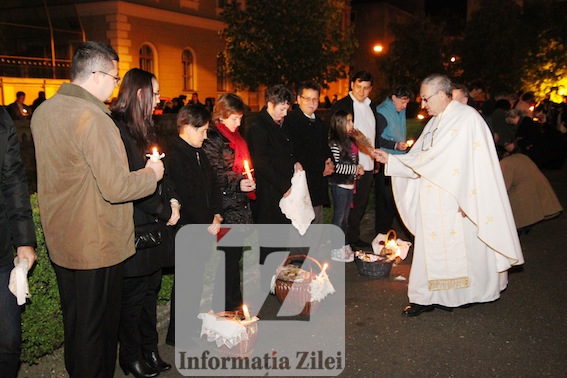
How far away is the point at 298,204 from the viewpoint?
5.78m

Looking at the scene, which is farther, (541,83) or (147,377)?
(541,83)

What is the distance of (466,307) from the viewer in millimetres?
5734

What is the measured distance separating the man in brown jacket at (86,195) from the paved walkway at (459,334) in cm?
119

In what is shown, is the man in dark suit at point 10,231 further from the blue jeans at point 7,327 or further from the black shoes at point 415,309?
the black shoes at point 415,309

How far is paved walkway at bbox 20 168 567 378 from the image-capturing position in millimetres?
4379

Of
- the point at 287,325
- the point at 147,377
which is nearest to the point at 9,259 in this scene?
the point at 147,377

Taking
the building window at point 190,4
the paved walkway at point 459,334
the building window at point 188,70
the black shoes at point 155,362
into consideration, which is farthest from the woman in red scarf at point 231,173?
the building window at point 190,4

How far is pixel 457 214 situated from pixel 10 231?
3967 mm

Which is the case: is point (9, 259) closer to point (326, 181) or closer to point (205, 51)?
point (326, 181)

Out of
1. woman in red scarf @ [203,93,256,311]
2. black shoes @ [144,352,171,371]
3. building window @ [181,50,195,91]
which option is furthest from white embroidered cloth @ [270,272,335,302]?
building window @ [181,50,195,91]

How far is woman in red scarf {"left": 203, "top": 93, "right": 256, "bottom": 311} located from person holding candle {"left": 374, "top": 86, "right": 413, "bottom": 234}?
10.6ft

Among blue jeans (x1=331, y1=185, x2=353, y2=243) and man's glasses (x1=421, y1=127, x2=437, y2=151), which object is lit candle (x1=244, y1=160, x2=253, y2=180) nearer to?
man's glasses (x1=421, y1=127, x2=437, y2=151)

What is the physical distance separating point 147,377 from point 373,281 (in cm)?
315

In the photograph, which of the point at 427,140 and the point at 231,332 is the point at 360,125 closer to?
the point at 427,140
